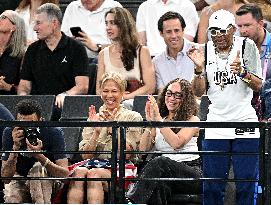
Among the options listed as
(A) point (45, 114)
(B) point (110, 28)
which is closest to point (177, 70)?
(B) point (110, 28)

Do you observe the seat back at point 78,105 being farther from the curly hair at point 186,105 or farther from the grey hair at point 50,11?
the curly hair at point 186,105

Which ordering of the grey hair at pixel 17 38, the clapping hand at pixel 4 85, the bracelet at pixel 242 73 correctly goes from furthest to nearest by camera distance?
the grey hair at pixel 17 38 → the clapping hand at pixel 4 85 → the bracelet at pixel 242 73

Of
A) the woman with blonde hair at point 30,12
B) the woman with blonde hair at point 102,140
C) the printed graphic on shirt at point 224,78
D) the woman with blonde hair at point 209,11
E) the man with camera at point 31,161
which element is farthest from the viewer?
the woman with blonde hair at point 30,12

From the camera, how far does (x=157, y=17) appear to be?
36.7ft

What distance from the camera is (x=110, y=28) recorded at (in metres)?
10.2

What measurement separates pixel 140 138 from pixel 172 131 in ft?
1.18

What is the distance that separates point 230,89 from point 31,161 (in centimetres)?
201

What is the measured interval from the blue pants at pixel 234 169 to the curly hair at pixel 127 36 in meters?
2.25

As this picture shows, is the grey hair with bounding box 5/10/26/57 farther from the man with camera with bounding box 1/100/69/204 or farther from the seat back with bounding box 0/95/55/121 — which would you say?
the man with camera with bounding box 1/100/69/204

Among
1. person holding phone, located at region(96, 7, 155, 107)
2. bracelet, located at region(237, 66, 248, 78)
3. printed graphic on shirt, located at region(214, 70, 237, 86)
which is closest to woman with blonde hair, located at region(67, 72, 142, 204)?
person holding phone, located at region(96, 7, 155, 107)

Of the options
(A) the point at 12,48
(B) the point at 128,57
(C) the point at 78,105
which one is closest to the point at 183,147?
(C) the point at 78,105

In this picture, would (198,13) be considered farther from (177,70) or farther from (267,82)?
(267,82)

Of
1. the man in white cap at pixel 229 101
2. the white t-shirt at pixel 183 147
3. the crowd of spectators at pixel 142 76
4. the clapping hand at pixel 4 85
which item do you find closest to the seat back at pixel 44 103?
the crowd of spectators at pixel 142 76

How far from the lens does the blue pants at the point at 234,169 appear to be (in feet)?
26.4
